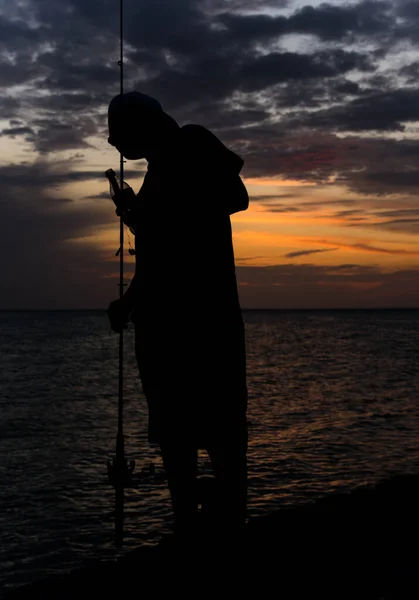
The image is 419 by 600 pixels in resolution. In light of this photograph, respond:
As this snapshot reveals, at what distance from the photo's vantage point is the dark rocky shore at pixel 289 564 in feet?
13.6

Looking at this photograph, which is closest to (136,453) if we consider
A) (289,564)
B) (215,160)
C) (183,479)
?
(289,564)

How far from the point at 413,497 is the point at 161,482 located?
7.02 m

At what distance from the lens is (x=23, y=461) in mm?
16906

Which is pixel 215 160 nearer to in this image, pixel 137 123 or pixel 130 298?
pixel 137 123

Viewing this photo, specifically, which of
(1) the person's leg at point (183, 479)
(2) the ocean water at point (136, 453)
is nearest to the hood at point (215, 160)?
(1) the person's leg at point (183, 479)

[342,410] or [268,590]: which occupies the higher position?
[268,590]

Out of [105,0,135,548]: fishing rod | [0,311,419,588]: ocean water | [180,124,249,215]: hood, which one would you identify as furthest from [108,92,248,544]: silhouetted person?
[0,311,419,588]: ocean water

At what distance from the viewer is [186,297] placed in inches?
143

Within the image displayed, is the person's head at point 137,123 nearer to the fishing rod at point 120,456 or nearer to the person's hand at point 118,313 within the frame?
the fishing rod at point 120,456

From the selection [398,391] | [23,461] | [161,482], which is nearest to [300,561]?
[161,482]

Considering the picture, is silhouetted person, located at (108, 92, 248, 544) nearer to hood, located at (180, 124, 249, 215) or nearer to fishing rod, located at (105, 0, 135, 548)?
hood, located at (180, 124, 249, 215)

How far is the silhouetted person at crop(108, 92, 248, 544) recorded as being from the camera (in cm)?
362

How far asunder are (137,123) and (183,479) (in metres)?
1.87

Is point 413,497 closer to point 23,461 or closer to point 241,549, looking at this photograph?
point 241,549
